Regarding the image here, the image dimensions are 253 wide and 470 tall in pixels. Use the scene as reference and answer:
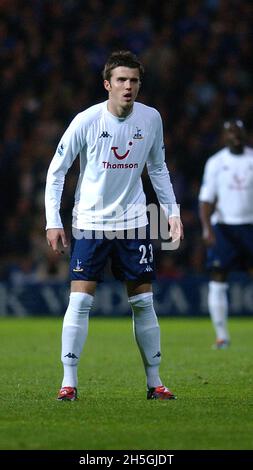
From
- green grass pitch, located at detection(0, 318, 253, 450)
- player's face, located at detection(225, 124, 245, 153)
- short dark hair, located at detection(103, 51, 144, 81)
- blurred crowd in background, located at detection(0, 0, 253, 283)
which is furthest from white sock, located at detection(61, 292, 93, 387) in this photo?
blurred crowd in background, located at detection(0, 0, 253, 283)

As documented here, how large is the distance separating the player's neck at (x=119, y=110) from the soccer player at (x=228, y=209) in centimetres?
544

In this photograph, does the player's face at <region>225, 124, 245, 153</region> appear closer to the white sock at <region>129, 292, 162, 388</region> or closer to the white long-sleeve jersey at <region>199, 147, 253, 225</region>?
the white long-sleeve jersey at <region>199, 147, 253, 225</region>

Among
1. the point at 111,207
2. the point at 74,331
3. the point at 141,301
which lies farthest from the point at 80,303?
the point at 111,207

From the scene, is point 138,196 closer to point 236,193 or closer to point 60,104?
point 236,193

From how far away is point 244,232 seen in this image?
12.6 metres

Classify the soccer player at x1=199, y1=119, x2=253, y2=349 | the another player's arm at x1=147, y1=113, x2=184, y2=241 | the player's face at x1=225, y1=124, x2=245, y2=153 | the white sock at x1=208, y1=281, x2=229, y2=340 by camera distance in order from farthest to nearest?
the soccer player at x1=199, y1=119, x2=253, y2=349, the white sock at x1=208, y1=281, x2=229, y2=340, the player's face at x1=225, y1=124, x2=245, y2=153, the another player's arm at x1=147, y1=113, x2=184, y2=241

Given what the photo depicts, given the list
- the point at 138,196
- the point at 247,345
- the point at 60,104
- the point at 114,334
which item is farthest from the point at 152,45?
the point at 138,196

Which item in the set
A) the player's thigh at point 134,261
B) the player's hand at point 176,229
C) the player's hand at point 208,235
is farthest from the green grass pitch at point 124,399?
the player's hand at point 208,235

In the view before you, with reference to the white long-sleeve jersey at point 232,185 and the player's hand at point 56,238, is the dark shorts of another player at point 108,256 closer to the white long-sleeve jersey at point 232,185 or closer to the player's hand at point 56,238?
the player's hand at point 56,238

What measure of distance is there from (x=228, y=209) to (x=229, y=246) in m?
0.42

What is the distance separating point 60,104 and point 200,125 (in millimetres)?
2407

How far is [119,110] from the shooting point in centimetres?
705

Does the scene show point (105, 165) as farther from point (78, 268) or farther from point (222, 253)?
point (222, 253)

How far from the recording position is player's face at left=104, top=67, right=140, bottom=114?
22.8 feet
